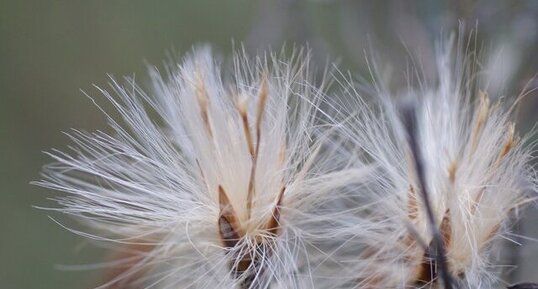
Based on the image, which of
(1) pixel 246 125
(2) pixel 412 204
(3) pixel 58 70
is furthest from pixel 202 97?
(3) pixel 58 70

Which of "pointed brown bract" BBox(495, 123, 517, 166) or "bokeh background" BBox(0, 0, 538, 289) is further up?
"bokeh background" BBox(0, 0, 538, 289)

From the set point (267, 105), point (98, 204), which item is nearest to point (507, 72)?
point (267, 105)

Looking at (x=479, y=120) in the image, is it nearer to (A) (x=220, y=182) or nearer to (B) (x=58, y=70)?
(A) (x=220, y=182)

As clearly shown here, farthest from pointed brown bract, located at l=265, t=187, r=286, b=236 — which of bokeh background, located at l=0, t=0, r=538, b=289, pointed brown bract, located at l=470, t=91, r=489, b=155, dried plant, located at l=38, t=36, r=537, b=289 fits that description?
bokeh background, located at l=0, t=0, r=538, b=289

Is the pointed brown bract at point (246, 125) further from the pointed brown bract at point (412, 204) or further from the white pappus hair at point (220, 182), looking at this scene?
the pointed brown bract at point (412, 204)

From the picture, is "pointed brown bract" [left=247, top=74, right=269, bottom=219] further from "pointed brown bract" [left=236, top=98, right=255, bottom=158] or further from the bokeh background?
the bokeh background
